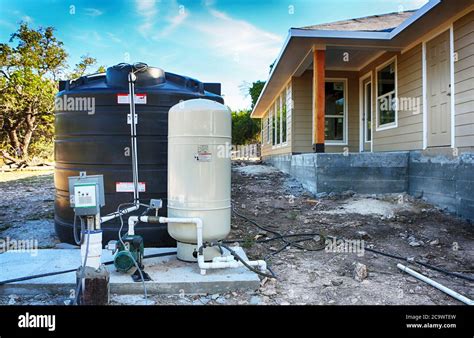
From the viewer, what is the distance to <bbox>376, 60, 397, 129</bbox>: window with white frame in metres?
7.41

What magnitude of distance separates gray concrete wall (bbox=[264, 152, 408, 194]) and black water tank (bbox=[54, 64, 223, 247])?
11.2 feet

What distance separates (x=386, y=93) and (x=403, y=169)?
2.21 meters

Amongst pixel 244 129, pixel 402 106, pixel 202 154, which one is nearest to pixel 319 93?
pixel 402 106

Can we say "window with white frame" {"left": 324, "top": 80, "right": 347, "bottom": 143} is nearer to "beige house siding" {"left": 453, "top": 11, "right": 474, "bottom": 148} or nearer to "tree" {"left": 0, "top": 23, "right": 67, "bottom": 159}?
"beige house siding" {"left": 453, "top": 11, "right": 474, "bottom": 148}

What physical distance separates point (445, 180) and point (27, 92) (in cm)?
1481

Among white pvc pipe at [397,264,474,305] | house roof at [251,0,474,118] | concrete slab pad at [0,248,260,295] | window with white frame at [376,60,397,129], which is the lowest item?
white pvc pipe at [397,264,474,305]

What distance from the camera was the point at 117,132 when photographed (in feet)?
11.7

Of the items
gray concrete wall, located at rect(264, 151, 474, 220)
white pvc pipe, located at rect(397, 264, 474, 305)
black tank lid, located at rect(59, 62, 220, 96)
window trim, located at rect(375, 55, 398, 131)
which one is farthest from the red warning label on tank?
window trim, located at rect(375, 55, 398, 131)

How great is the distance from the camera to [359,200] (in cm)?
594

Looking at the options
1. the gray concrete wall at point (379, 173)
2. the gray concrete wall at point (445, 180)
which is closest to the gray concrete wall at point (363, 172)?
the gray concrete wall at point (379, 173)

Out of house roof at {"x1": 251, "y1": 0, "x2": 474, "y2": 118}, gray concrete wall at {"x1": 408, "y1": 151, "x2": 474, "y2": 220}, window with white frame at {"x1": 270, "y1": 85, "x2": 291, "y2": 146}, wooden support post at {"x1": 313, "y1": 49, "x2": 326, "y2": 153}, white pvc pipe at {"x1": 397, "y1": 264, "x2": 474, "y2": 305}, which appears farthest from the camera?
window with white frame at {"x1": 270, "y1": 85, "x2": 291, "y2": 146}

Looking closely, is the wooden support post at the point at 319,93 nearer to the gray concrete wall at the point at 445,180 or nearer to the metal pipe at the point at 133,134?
the gray concrete wall at the point at 445,180

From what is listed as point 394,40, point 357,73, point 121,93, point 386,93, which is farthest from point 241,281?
point 357,73

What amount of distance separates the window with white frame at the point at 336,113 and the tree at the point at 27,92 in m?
8.99
